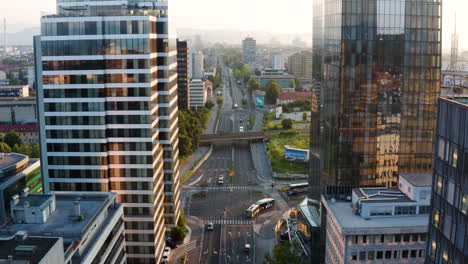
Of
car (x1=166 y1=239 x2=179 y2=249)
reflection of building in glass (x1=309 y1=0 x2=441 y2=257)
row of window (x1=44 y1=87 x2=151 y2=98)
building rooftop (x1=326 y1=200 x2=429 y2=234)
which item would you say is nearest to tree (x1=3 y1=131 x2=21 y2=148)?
car (x1=166 y1=239 x2=179 y2=249)

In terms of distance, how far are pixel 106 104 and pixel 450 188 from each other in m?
45.5

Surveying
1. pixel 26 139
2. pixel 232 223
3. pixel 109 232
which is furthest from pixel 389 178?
pixel 26 139

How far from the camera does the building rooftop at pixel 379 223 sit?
5275 cm

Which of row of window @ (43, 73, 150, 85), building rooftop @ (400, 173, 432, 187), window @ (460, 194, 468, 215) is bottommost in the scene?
building rooftop @ (400, 173, 432, 187)

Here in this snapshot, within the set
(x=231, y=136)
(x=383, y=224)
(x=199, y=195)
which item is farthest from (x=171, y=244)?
(x=231, y=136)

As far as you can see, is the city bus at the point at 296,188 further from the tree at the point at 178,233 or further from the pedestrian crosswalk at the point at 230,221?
the tree at the point at 178,233

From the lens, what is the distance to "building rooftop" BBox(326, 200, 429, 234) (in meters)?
52.8

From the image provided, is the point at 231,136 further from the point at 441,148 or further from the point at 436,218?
the point at 441,148

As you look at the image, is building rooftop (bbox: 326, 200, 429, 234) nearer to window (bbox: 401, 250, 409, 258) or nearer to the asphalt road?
window (bbox: 401, 250, 409, 258)

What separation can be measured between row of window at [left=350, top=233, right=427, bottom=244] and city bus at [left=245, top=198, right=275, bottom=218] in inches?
1506

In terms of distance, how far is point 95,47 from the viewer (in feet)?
198

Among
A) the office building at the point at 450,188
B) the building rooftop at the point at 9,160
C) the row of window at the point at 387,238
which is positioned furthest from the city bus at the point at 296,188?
the office building at the point at 450,188

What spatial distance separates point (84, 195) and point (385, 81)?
42894 mm

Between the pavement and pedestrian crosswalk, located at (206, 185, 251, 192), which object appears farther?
pedestrian crosswalk, located at (206, 185, 251, 192)
